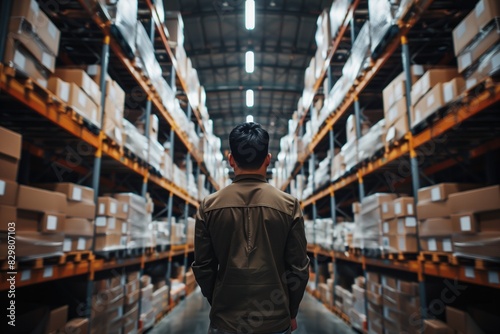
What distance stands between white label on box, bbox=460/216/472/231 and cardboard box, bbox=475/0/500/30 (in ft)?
4.87

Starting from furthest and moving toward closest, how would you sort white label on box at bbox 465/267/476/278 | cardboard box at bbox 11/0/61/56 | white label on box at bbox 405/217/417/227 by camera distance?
1. white label on box at bbox 405/217/417/227
2. white label on box at bbox 465/267/476/278
3. cardboard box at bbox 11/0/61/56

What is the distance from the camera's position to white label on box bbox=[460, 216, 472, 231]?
294cm

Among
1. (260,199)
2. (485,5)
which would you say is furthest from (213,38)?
(260,199)

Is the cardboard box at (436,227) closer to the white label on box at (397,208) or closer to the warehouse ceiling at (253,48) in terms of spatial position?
the white label on box at (397,208)

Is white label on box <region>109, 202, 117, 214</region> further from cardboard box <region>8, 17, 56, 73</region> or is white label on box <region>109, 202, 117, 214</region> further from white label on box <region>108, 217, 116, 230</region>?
cardboard box <region>8, 17, 56, 73</region>

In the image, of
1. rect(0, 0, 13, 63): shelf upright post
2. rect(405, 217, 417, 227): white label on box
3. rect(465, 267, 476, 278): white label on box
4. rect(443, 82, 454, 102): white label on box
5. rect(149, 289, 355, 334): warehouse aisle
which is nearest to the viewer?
rect(0, 0, 13, 63): shelf upright post

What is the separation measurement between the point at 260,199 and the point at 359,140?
4.25 m

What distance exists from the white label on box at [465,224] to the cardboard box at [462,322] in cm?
81

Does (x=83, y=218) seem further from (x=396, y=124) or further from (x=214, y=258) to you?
(x=396, y=124)

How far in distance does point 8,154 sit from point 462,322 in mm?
3769

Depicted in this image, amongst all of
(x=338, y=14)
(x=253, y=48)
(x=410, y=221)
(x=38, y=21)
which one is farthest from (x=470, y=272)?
(x=253, y=48)

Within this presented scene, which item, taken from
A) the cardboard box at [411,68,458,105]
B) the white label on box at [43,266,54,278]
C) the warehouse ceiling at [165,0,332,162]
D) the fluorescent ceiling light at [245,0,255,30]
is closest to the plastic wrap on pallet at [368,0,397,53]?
the cardboard box at [411,68,458,105]

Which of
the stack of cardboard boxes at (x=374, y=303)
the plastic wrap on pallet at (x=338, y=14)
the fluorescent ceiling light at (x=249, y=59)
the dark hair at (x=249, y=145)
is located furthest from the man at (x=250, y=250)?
the fluorescent ceiling light at (x=249, y=59)

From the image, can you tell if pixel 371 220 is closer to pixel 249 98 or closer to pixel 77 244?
pixel 77 244
